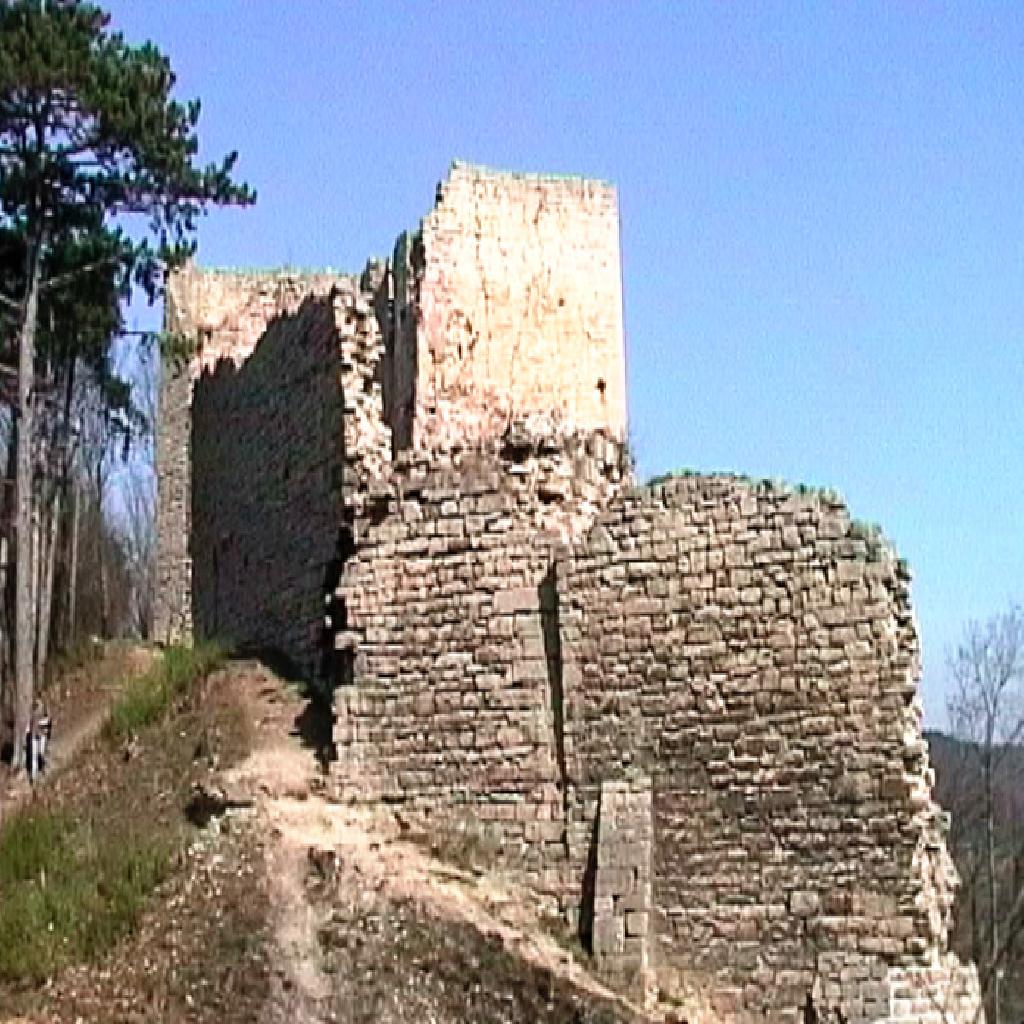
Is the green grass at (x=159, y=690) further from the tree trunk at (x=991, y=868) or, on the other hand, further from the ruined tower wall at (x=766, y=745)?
the tree trunk at (x=991, y=868)

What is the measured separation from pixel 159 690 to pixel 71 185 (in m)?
5.60

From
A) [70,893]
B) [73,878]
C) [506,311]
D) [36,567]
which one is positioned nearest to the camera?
[70,893]

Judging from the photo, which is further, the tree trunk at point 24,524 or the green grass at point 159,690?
the tree trunk at point 24,524

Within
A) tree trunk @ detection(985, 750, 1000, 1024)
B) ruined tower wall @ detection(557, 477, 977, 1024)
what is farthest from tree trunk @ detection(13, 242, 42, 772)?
tree trunk @ detection(985, 750, 1000, 1024)

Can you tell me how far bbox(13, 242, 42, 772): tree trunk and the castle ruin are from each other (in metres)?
2.93

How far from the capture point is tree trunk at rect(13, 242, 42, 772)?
16.2 metres

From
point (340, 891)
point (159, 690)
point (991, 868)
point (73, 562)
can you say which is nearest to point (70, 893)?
point (340, 891)

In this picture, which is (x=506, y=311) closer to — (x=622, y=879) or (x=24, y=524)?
(x=24, y=524)

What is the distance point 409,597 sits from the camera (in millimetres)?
12328

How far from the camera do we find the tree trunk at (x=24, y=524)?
639 inches

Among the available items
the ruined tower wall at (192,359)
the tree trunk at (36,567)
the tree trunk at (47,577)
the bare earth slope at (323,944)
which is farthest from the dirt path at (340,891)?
the ruined tower wall at (192,359)

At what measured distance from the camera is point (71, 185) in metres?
17.6

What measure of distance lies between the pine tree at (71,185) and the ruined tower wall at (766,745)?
6.86m

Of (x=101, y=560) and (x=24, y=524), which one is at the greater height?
(x=101, y=560)
